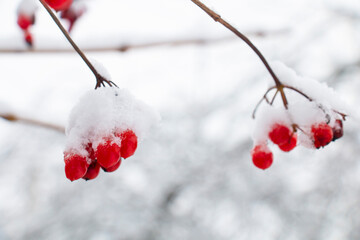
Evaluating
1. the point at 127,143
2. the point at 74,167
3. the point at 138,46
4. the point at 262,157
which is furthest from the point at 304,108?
the point at 138,46

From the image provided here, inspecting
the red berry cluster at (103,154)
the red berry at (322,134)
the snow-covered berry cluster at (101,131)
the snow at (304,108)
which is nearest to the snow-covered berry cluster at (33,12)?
the snow-covered berry cluster at (101,131)

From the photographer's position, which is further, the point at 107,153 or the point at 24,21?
the point at 24,21

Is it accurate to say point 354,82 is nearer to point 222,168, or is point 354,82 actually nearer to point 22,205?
point 222,168

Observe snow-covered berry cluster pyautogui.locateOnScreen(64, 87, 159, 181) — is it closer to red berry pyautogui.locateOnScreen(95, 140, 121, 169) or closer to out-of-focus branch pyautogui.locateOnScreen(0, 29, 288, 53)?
red berry pyautogui.locateOnScreen(95, 140, 121, 169)

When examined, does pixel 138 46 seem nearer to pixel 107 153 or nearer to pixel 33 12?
pixel 33 12

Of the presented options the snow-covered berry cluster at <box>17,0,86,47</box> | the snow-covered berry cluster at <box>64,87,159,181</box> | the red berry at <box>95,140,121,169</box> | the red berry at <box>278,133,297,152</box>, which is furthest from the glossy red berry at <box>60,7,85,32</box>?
the red berry at <box>278,133,297,152</box>

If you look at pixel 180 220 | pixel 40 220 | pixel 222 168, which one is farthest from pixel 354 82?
pixel 40 220

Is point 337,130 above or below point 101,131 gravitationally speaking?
above
